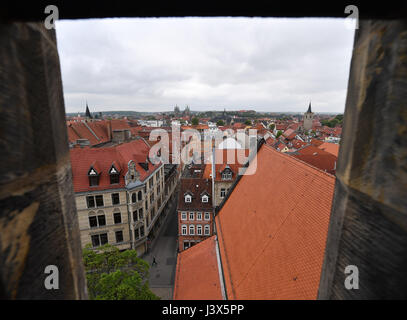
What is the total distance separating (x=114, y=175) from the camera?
15.9 metres

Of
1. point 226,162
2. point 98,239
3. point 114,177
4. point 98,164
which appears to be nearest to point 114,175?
point 114,177

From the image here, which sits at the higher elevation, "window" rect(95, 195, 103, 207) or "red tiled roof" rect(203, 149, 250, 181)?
"red tiled roof" rect(203, 149, 250, 181)

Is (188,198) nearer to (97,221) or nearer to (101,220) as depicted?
(101,220)

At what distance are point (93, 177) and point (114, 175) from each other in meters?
1.47

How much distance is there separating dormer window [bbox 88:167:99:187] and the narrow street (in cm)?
806

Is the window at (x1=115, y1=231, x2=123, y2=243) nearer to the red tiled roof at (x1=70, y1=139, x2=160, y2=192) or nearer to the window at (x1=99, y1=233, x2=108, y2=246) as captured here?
the window at (x1=99, y1=233, x2=108, y2=246)

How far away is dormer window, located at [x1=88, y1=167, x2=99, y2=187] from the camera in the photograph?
15109mm

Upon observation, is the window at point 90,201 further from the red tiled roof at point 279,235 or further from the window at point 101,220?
the red tiled roof at point 279,235

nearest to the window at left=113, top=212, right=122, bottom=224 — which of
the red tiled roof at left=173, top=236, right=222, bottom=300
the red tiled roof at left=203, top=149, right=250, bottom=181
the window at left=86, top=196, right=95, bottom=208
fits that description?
the window at left=86, top=196, right=95, bottom=208

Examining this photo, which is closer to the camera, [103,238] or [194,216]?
[103,238]

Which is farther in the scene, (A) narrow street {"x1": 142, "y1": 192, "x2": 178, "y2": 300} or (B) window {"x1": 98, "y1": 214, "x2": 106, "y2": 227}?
(B) window {"x1": 98, "y1": 214, "x2": 106, "y2": 227}

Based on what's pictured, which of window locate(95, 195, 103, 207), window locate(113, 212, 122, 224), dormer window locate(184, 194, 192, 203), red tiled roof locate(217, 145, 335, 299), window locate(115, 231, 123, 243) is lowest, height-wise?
window locate(115, 231, 123, 243)

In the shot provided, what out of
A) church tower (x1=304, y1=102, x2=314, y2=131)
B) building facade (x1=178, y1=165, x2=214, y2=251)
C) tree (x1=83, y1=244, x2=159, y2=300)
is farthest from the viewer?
church tower (x1=304, y1=102, x2=314, y2=131)

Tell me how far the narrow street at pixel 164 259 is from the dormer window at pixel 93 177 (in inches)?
317
